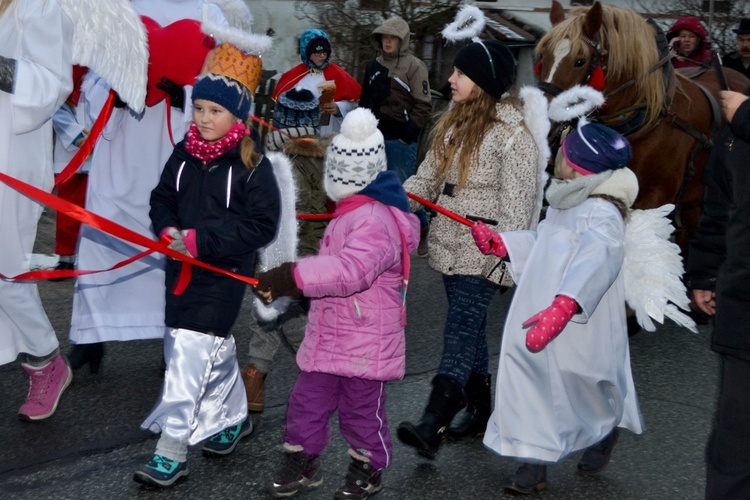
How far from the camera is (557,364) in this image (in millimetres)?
4246

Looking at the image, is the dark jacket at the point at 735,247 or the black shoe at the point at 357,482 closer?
the dark jacket at the point at 735,247

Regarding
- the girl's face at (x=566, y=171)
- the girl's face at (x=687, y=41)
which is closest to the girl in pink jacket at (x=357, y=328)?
the girl's face at (x=566, y=171)

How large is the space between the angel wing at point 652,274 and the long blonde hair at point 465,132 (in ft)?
2.43

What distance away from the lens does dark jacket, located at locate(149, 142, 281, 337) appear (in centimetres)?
407

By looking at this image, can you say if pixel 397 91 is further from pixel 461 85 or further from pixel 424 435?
pixel 424 435

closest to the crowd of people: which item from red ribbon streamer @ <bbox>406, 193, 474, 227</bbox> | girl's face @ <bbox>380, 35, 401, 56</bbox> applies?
red ribbon streamer @ <bbox>406, 193, 474, 227</bbox>

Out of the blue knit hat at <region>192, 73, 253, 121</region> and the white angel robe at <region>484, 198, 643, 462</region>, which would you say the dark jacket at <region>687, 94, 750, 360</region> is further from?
the blue knit hat at <region>192, 73, 253, 121</region>

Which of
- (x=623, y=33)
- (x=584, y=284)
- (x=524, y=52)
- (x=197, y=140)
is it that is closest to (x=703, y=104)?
(x=623, y=33)

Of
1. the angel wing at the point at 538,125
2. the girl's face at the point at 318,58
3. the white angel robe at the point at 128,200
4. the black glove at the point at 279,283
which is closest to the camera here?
the black glove at the point at 279,283

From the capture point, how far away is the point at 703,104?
23.4 feet

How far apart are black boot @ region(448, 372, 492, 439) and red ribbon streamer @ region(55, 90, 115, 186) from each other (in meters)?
2.00

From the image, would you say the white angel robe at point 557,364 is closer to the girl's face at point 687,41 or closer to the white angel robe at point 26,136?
the white angel robe at point 26,136

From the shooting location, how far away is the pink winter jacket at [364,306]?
153 inches

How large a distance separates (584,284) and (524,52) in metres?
18.5
